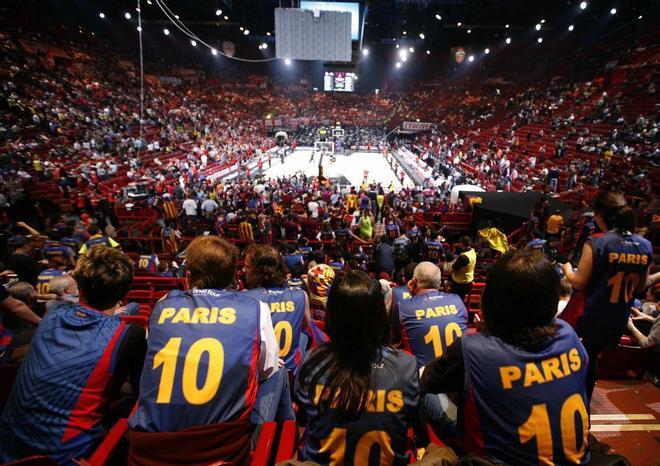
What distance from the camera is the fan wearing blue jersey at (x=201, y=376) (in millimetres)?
1474

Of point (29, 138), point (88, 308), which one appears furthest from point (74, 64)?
point (88, 308)

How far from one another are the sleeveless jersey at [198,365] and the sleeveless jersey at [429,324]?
3.79 feet

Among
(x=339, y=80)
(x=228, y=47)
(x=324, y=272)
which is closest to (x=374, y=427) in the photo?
(x=324, y=272)

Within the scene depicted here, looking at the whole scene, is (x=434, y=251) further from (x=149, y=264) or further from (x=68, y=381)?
(x=68, y=381)

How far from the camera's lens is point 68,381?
1632 millimetres

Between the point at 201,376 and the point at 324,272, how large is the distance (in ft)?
8.04

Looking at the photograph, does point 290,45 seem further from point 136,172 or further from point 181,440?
point 181,440

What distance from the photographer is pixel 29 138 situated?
15.0 m

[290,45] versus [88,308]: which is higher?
[290,45]

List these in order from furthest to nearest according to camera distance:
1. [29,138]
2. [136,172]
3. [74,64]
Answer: [74,64], [136,172], [29,138]

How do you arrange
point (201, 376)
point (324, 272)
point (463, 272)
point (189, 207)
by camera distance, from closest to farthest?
point (201, 376)
point (324, 272)
point (463, 272)
point (189, 207)

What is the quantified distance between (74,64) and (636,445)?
31.5m

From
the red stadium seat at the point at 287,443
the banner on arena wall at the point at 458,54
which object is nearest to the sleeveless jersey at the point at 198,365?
the red stadium seat at the point at 287,443

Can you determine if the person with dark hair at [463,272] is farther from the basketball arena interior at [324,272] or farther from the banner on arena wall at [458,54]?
the banner on arena wall at [458,54]
